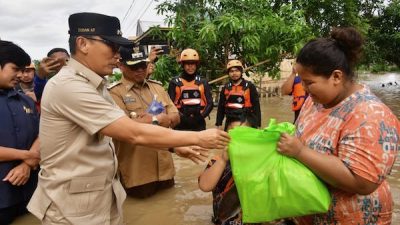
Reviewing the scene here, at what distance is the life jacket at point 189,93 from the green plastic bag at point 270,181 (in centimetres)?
411

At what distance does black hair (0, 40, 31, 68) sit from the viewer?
335cm

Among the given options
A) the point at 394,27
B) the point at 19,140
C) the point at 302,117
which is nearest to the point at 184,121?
the point at 19,140

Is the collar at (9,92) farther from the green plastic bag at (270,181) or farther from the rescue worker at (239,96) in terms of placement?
the rescue worker at (239,96)

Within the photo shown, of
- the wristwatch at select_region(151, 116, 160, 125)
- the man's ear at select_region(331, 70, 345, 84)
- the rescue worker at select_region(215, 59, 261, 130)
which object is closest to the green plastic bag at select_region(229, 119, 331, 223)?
the man's ear at select_region(331, 70, 345, 84)

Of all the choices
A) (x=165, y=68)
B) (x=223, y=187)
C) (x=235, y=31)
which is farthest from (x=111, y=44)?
(x=165, y=68)

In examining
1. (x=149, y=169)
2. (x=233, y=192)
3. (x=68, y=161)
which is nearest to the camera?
(x=68, y=161)

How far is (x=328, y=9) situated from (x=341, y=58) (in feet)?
48.7

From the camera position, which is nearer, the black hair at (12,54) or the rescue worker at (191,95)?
the black hair at (12,54)

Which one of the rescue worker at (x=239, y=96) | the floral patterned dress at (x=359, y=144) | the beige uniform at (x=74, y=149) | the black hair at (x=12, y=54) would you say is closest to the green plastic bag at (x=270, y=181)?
the floral patterned dress at (x=359, y=144)

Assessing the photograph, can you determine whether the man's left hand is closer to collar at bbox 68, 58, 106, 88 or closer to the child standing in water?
collar at bbox 68, 58, 106, 88

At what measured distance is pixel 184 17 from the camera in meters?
7.93

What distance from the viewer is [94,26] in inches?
84.1

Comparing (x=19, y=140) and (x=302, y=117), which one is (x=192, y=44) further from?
(x=302, y=117)

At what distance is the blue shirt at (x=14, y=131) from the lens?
11.5 feet
